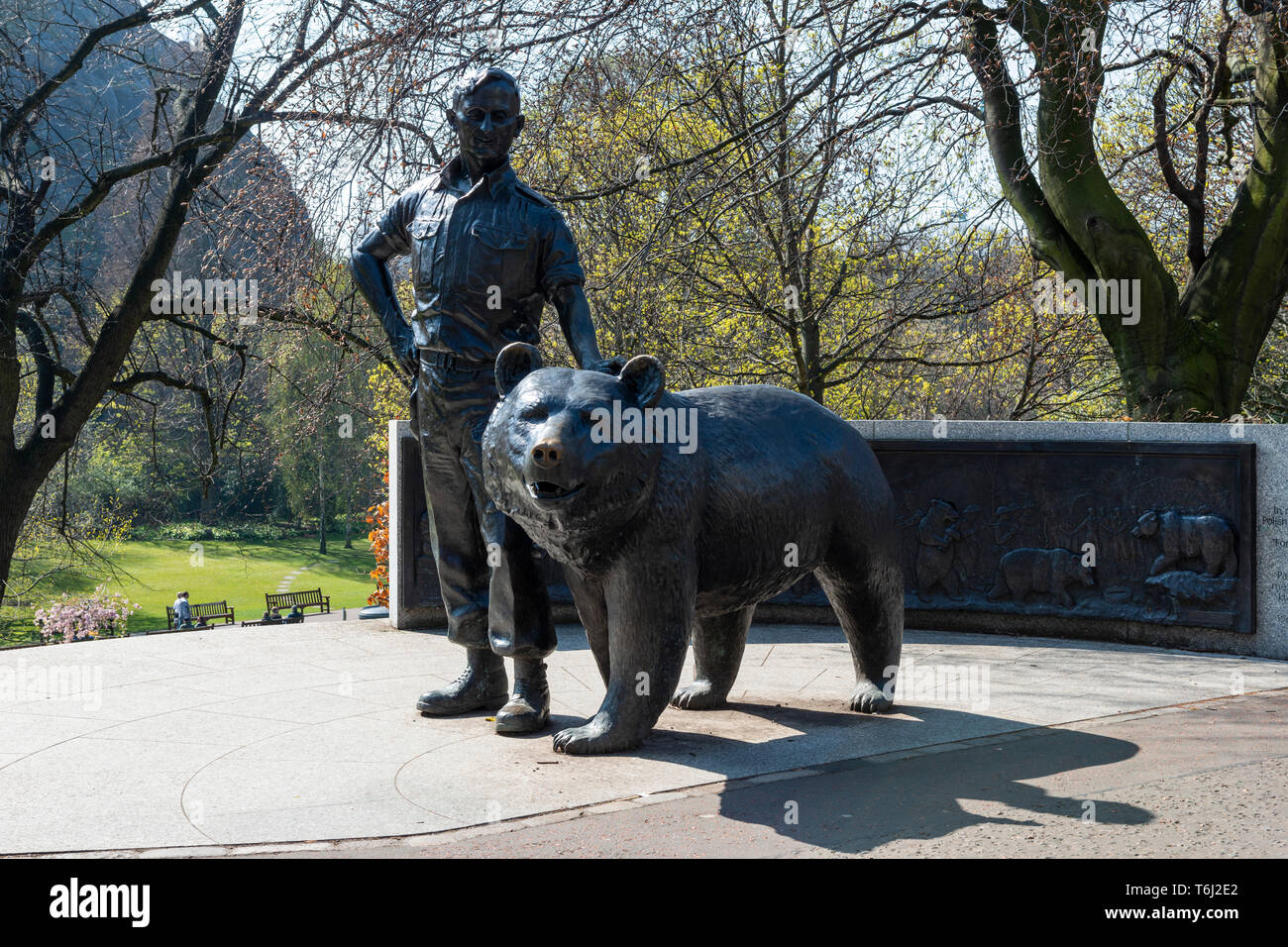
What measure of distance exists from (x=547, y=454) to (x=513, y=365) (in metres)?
0.70

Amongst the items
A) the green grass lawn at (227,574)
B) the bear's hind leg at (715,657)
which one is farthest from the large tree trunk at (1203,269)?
the green grass lawn at (227,574)

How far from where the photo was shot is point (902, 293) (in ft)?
46.0

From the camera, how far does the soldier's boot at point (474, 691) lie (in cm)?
579

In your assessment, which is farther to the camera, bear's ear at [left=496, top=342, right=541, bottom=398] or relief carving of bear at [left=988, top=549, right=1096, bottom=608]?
relief carving of bear at [left=988, top=549, right=1096, bottom=608]

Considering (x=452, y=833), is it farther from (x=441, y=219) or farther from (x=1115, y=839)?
(x=441, y=219)

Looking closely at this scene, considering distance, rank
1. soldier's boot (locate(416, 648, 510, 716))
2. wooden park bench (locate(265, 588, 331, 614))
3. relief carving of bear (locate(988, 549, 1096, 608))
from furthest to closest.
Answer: wooden park bench (locate(265, 588, 331, 614)) < relief carving of bear (locate(988, 549, 1096, 608)) < soldier's boot (locate(416, 648, 510, 716))

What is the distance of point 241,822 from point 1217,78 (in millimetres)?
9441

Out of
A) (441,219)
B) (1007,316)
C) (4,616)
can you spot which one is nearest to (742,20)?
(441,219)

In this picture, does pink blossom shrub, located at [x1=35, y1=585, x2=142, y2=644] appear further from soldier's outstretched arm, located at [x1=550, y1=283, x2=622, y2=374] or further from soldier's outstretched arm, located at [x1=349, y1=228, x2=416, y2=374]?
soldier's outstretched arm, located at [x1=550, y1=283, x2=622, y2=374]

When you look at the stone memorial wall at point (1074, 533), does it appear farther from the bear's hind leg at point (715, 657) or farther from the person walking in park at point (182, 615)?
the person walking in park at point (182, 615)

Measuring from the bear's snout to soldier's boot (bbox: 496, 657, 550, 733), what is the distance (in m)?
1.50

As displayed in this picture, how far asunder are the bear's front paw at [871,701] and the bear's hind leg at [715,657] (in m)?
0.65

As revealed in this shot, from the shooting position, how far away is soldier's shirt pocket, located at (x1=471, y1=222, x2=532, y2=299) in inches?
205

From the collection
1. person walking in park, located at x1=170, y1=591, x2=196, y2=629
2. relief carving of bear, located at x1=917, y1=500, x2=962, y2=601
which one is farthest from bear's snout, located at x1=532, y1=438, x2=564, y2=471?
person walking in park, located at x1=170, y1=591, x2=196, y2=629
